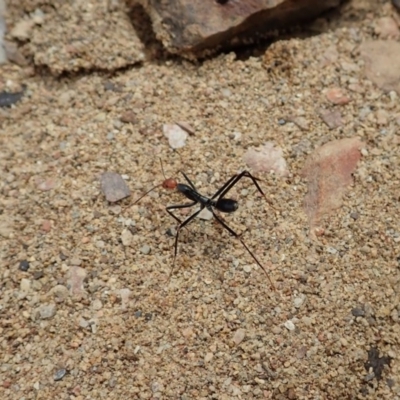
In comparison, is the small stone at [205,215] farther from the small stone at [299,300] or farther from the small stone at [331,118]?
the small stone at [331,118]

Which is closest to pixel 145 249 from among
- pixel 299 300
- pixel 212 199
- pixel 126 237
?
pixel 126 237

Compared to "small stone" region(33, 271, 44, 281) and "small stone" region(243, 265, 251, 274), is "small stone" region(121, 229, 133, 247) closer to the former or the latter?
"small stone" region(33, 271, 44, 281)

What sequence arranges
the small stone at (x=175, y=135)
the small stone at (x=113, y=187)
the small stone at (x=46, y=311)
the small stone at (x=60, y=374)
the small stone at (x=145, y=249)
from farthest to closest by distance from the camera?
1. the small stone at (x=175, y=135)
2. the small stone at (x=113, y=187)
3. the small stone at (x=145, y=249)
4. the small stone at (x=46, y=311)
5. the small stone at (x=60, y=374)

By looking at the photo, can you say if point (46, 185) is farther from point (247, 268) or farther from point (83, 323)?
point (247, 268)

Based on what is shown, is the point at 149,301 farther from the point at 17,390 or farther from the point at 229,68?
the point at 229,68

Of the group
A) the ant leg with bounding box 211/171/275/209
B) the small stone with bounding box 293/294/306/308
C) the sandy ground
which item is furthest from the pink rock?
the small stone with bounding box 293/294/306/308

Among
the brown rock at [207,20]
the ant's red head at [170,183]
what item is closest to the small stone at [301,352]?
the ant's red head at [170,183]

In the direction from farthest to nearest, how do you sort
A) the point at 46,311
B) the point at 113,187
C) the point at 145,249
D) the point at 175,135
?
the point at 175,135 → the point at 113,187 → the point at 145,249 → the point at 46,311

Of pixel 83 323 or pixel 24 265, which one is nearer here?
pixel 83 323
